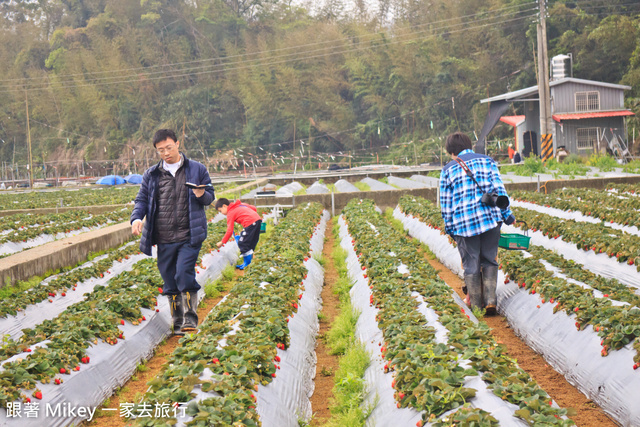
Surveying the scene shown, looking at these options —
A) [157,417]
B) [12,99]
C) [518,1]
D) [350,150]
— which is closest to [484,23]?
[518,1]

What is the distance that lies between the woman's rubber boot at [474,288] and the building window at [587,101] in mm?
29603

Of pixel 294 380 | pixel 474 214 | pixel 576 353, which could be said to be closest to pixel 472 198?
pixel 474 214

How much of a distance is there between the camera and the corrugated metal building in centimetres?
2743

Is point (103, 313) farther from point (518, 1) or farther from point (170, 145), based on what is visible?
point (518, 1)

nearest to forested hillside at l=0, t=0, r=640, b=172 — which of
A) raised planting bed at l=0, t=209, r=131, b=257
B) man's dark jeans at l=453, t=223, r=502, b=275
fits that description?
raised planting bed at l=0, t=209, r=131, b=257

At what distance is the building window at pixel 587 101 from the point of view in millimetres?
32812

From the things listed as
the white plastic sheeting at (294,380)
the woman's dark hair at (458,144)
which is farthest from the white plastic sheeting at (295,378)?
the woman's dark hair at (458,144)

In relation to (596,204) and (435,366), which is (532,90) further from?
(435,366)

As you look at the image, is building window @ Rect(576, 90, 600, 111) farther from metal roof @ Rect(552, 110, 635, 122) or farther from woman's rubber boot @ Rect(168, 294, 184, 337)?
woman's rubber boot @ Rect(168, 294, 184, 337)

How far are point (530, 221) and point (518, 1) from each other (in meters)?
39.9

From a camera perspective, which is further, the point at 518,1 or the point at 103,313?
the point at 518,1

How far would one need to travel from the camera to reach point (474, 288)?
6586 mm

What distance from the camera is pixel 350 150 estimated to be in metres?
57.2

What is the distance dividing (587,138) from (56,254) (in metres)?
29.5
